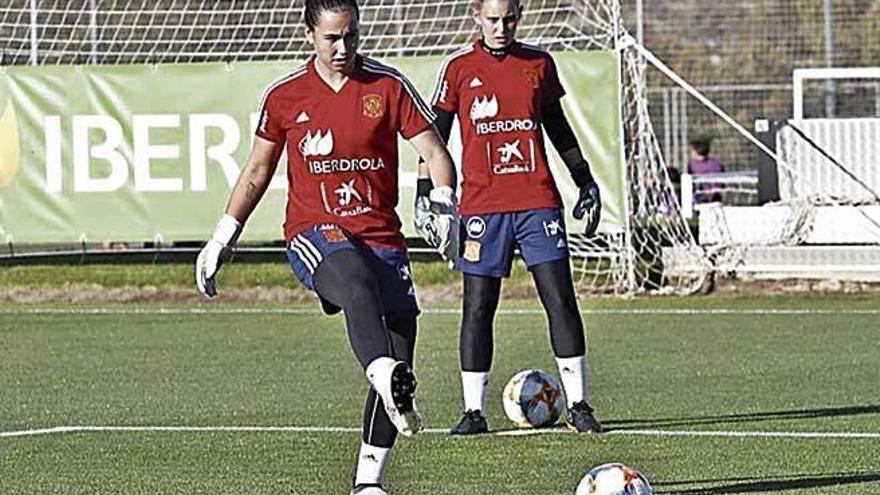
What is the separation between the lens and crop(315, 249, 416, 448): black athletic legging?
23.7ft

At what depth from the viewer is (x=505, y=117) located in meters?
10.3

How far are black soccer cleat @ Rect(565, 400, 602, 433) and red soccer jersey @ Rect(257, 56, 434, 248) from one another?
2465 mm

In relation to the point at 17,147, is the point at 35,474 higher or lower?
lower

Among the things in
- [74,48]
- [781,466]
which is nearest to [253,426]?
→ [781,466]

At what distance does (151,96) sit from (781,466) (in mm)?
11393

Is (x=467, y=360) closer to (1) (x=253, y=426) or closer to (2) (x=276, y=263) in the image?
(1) (x=253, y=426)

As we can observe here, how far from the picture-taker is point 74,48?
2159 cm

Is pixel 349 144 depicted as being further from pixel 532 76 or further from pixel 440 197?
pixel 532 76

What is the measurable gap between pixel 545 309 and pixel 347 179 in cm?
260

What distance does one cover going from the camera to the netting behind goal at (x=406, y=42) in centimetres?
1909

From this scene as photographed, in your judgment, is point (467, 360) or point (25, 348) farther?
point (25, 348)

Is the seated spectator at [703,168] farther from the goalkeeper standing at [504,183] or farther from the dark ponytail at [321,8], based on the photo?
the dark ponytail at [321,8]

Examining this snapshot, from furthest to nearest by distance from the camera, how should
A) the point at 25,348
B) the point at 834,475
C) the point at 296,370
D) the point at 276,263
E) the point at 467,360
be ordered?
the point at 276,263
the point at 25,348
the point at 296,370
the point at 467,360
the point at 834,475

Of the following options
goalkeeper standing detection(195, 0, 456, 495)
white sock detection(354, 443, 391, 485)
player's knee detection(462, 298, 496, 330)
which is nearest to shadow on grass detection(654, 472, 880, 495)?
white sock detection(354, 443, 391, 485)
